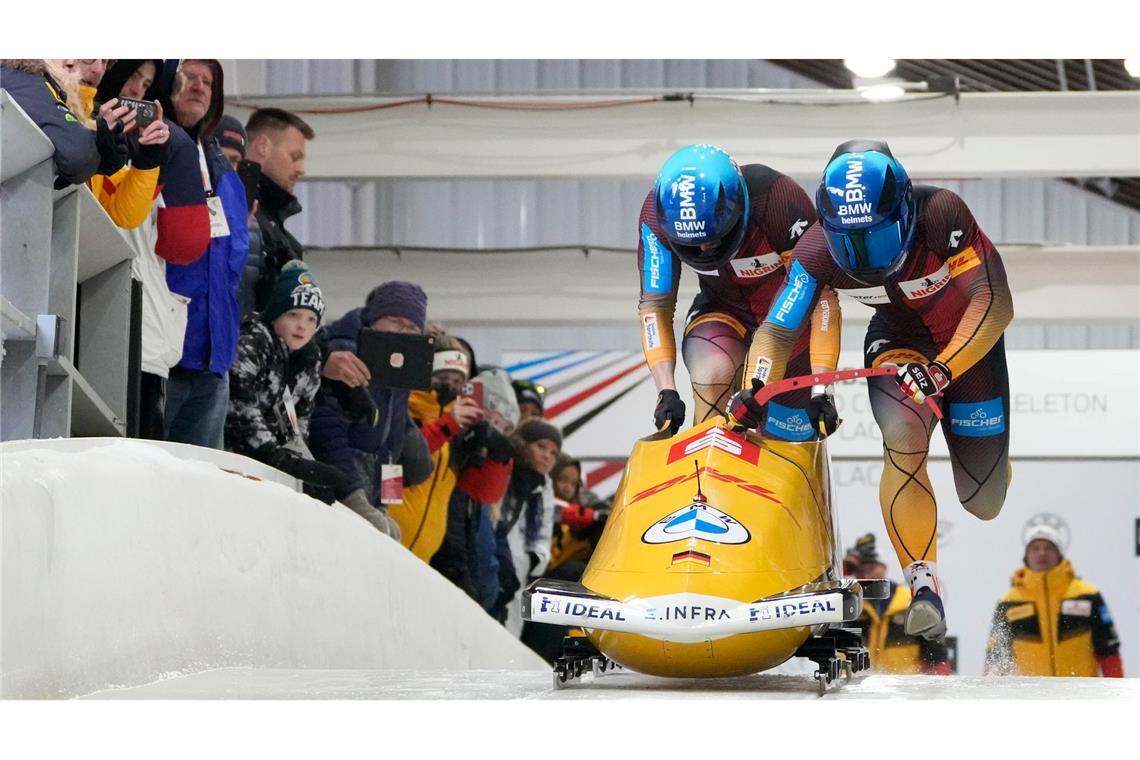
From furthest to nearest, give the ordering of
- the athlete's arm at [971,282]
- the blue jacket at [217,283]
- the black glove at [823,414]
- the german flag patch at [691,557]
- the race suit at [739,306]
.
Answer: the blue jacket at [217,283] → the race suit at [739,306] → the athlete's arm at [971,282] → the black glove at [823,414] → the german flag patch at [691,557]

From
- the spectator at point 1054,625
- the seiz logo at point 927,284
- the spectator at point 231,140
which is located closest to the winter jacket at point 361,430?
the spectator at point 231,140

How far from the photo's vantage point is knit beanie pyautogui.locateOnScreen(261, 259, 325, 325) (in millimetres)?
5516

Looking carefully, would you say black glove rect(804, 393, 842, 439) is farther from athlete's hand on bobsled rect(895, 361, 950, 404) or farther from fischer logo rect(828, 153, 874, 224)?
fischer logo rect(828, 153, 874, 224)

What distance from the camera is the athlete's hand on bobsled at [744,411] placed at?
4020 mm

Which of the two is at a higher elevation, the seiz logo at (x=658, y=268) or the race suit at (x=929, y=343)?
the seiz logo at (x=658, y=268)

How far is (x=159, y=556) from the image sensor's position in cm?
377

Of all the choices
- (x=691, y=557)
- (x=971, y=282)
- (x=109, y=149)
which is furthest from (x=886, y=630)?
(x=109, y=149)

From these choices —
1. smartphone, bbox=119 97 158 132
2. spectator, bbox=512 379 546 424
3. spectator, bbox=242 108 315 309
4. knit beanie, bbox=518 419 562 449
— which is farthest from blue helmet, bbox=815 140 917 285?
spectator, bbox=512 379 546 424

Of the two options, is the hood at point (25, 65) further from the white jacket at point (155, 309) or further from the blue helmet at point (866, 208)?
the blue helmet at point (866, 208)

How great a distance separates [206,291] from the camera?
496 cm

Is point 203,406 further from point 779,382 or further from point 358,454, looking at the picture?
point 779,382

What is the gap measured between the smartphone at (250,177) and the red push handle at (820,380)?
238cm

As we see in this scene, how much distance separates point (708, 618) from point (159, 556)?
1387 mm

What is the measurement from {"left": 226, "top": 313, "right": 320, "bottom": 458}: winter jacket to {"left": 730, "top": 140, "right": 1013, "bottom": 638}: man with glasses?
6.10 feet
